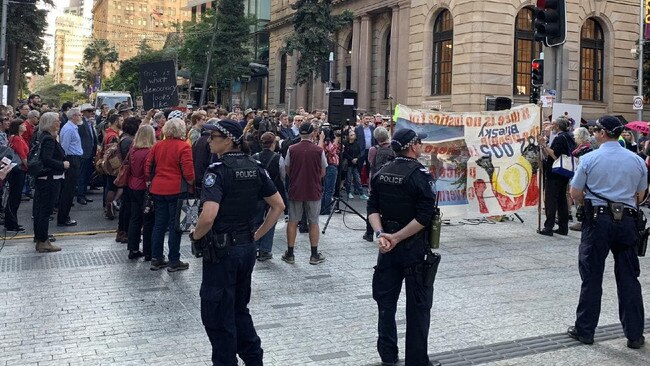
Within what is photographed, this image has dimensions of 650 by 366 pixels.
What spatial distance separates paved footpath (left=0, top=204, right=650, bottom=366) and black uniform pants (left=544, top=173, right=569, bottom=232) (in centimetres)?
133

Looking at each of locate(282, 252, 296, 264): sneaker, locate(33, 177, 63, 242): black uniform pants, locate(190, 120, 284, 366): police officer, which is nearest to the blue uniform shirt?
locate(190, 120, 284, 366): police officer

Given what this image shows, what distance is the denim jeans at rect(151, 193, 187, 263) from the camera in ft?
27.5

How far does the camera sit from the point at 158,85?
1448 centimetres

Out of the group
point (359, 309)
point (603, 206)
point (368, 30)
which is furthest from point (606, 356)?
point (368, 30)

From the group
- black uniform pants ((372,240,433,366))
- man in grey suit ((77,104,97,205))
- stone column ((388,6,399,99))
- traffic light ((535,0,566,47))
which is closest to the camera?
black uniform pants ((372,240,433,366))

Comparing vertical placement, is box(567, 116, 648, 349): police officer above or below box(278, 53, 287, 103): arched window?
below

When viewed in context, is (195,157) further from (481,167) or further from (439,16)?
(439,16)

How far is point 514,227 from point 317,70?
2860cm

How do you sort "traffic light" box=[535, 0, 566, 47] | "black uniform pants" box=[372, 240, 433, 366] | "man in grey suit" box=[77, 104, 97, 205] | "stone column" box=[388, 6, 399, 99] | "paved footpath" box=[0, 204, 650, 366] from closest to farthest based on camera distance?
"black uniform pants" box=[372, 240, 433, 366] < "paved footpath" box=[0, 204, 650, 366] < "traffic light" box=[535, 0, 566, 47] < "man in grey suit" box=[77, 104, 97, 205] < "stone column" box=[388, 6, 399, 99]

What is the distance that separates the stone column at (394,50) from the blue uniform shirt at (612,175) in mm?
29427

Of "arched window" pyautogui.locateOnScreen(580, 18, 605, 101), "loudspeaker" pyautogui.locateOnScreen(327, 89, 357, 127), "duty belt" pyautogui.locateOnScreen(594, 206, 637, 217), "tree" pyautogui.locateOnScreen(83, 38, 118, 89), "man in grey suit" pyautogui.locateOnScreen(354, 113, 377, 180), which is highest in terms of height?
"tree" pyautogui.locateOnScreen(83, 38, 118, 89)

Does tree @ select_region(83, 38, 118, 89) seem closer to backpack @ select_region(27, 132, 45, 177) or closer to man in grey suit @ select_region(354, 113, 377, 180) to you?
man in grey suit @ select_region(354, 113, 377, 180)

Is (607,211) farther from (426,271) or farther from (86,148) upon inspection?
(86,148)

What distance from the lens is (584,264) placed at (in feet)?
19.5
